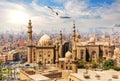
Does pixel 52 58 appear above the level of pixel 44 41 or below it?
below

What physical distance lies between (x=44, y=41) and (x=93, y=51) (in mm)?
4224

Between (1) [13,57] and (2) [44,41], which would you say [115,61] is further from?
(1) [13,57]

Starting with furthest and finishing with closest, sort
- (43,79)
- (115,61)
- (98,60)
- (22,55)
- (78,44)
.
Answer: (22,55)
(78,44)
(98,60)
(115,61)
(43,79)

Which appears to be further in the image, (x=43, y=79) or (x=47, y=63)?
(x=47, y=63)

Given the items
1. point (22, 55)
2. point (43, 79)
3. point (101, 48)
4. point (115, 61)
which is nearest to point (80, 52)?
point (101, 48)

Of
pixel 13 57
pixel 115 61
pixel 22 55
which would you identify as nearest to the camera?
pixel 115 61

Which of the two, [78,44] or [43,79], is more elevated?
[78,44]

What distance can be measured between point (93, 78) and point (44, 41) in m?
10.5

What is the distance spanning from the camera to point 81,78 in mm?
8922

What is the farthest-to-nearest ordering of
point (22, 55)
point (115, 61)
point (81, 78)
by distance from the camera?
point (22, 55)
point (115, 61)
point (81, 78)

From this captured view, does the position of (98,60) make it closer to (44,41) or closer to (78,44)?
(78,44)

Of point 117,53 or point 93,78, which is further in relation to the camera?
point 117,53

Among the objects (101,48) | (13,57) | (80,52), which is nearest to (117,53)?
(101,48)

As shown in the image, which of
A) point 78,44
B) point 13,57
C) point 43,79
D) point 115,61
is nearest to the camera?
point 43,79
